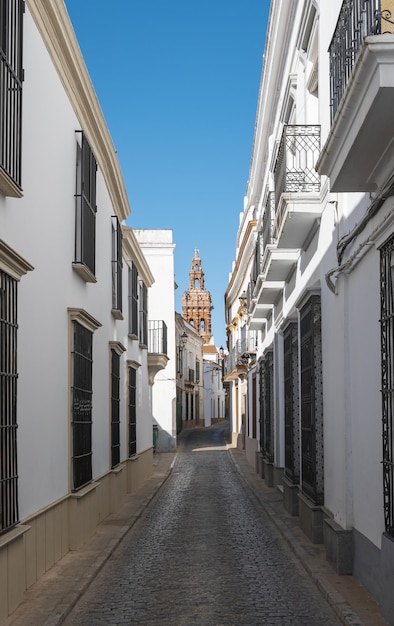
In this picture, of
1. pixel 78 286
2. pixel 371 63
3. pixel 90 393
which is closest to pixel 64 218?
pixel 78 286

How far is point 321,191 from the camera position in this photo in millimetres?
9945

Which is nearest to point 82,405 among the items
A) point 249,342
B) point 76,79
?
point 76,79

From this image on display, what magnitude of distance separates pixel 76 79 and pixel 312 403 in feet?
16.4

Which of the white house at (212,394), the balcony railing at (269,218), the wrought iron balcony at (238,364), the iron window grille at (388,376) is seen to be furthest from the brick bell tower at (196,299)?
the iron window grille at (388,376)

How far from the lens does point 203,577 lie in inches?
340

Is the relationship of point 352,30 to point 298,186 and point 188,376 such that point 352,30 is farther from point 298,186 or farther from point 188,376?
point 188,376

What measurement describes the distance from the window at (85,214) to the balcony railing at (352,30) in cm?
413

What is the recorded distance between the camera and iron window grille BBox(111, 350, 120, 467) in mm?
14617

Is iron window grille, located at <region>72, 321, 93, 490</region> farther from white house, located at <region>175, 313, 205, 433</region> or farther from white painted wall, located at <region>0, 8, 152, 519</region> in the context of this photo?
white house, located at <region>175, 313, 205, 433</region>

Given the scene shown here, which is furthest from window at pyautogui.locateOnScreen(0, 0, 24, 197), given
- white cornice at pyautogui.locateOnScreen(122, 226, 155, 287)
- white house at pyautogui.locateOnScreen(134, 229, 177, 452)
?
white house at pyautogui.locateOnScreen(134, 229, 177, 452)

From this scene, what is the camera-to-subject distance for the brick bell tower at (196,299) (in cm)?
6638

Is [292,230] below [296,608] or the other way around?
the other way around

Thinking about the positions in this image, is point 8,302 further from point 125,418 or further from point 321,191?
point 125,418

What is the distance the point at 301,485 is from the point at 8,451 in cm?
568
